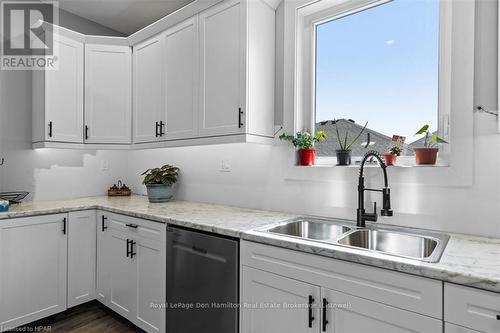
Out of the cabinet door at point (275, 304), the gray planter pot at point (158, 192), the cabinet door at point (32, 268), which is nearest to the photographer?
the cabinet door at point (275, 304)

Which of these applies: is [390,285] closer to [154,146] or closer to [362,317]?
[362,317]

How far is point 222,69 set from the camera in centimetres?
208

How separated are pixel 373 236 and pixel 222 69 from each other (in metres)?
1.46

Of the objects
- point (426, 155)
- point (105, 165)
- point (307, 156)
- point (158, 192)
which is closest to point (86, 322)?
point (158, 192)

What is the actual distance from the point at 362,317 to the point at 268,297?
45 cm

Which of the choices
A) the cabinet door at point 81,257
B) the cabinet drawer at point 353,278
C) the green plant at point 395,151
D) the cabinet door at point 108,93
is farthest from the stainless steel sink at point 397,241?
the cabinet door at point 108,93

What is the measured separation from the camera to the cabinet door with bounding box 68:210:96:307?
2.36 metres

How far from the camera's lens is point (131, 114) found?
2.87 m

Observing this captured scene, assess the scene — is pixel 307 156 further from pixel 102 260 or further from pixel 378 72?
pixel 102 260

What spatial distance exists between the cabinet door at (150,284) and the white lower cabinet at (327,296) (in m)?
0.68

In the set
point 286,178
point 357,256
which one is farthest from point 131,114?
point 357,256

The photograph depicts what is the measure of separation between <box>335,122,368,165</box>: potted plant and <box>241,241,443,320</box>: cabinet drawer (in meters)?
0.85

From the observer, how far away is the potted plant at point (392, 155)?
172cm

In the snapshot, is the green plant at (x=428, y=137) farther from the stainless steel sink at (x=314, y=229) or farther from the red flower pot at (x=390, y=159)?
the stainless steel sink at (x=314, y=229)
